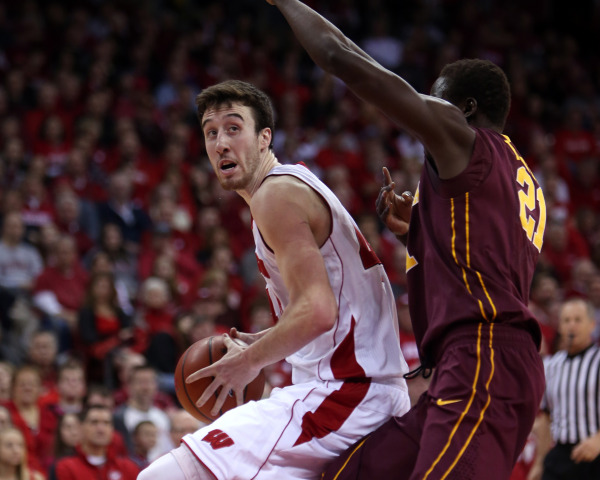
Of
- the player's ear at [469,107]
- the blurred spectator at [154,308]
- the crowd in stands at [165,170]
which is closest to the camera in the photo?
the player's ear at [469,107]

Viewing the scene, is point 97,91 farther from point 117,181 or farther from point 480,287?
point 480,287

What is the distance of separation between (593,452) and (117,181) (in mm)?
5671

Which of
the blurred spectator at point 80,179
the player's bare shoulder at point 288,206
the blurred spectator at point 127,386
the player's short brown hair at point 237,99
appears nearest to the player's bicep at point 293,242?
the player's bare shoulder at point 288,206

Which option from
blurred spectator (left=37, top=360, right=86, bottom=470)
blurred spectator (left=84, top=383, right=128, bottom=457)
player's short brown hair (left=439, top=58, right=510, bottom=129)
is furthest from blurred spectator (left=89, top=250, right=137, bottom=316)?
player's short brown hair (left=439, top=58, right=510, bottom=129)

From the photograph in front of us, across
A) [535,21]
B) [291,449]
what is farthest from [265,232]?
[535,21]

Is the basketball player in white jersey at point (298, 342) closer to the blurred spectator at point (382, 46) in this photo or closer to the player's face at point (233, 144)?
the player's face at point (233, 144)

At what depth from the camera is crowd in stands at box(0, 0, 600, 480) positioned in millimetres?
7762

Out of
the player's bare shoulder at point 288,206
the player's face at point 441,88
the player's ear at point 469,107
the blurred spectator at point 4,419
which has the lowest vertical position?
the blurred spectator at point 4,419

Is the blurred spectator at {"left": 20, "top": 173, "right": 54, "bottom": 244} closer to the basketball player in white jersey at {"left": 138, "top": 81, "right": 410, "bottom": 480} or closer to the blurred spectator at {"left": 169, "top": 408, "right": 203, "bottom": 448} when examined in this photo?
the blurred spectator at {"left": 169, "top": 408, "right": 203, "bottom": 448}

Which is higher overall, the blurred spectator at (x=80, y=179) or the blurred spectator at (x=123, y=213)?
the blurred spectator at (x=80, y=179)

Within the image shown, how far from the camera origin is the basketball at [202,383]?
3277mm

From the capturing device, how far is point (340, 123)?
40.0ft

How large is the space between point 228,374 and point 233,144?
895 mm

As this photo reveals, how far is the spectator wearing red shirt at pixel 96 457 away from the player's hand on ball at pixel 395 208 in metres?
3.54
